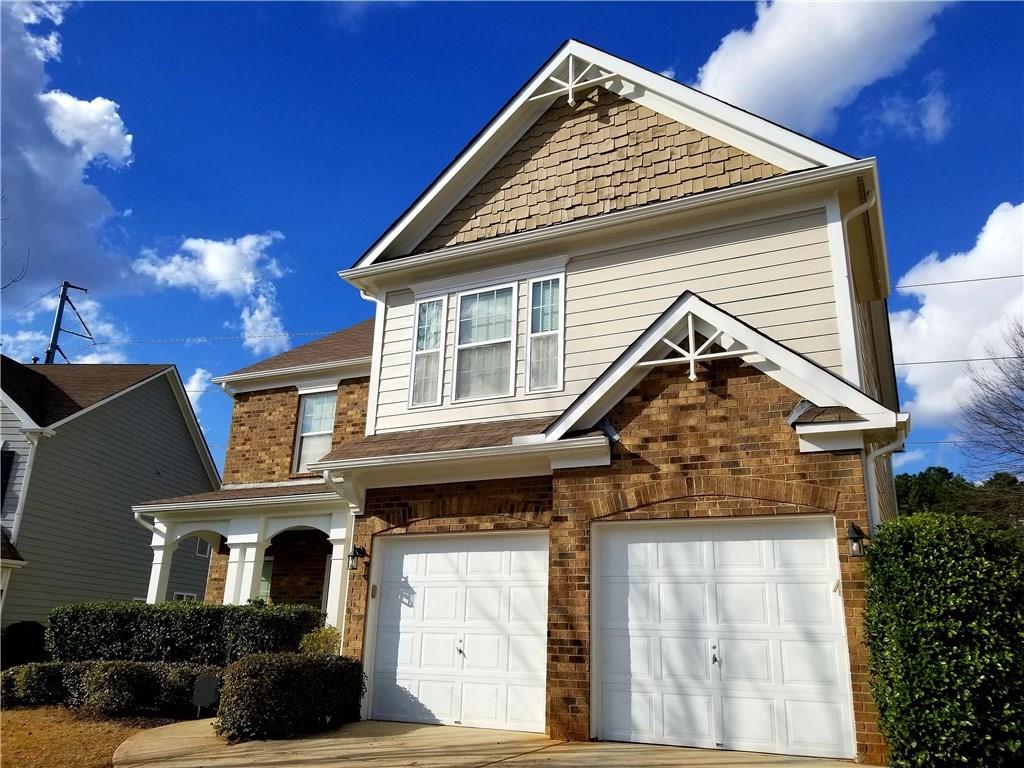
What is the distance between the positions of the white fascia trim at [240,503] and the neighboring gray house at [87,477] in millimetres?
4254

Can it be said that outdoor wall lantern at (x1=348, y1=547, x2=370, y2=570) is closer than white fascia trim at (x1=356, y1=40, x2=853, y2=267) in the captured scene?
Yes

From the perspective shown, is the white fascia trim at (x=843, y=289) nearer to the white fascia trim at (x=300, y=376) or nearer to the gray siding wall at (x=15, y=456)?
the white fascia trim at (x=300, y=376)

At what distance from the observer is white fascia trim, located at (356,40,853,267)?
32.4 feet

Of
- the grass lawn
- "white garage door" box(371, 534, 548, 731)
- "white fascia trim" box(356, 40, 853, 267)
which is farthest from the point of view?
"white fascia trim" box(356, 40, 853, 267)

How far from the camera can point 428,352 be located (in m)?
11.3

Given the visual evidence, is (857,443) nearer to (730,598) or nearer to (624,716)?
(730,598)

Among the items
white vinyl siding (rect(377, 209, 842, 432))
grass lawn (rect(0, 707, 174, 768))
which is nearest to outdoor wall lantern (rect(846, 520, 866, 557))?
white vinyl siding (rect(377, 209, 842, 432))

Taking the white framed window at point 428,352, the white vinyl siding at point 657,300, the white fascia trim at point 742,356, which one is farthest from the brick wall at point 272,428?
the white fascia trim at point 742,356

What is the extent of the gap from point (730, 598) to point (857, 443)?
78.1 inches

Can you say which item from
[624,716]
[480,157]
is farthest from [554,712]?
[480,157]

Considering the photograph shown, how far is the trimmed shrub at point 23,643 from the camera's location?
15650 millimetres

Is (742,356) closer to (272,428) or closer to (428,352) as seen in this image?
(428,352)

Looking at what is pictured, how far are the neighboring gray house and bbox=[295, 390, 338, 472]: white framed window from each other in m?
6.62

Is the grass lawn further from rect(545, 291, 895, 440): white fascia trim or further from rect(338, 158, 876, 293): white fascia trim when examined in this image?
rect(338, 158, 876, 293): white fascia trim
